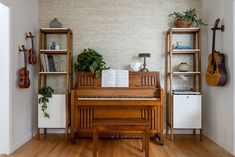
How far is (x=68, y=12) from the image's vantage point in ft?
14.8

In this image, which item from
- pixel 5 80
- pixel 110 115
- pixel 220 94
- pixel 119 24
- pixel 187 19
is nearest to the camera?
pixel 5 80

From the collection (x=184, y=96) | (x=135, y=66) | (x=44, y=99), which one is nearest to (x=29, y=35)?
(x=44, y=99)

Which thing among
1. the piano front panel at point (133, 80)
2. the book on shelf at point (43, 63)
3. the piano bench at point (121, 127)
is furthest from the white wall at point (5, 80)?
the piano bench at point (121, 127)

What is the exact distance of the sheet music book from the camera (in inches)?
157

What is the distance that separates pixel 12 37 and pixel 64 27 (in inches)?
51.1

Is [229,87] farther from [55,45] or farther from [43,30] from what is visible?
[43,30]

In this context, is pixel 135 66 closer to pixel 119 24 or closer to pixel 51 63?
pixel 119 24

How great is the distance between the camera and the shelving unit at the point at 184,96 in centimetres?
403

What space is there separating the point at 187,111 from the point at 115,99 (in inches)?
51.6

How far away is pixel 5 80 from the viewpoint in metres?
3.29

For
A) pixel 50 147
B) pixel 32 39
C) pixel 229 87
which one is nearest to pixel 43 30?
pixel 32 39

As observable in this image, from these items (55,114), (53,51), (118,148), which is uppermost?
(53,51)

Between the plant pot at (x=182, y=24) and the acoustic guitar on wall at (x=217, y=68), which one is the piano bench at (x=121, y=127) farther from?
the plant pot at (x=182, y=24)

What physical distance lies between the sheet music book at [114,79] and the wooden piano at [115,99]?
0.07 metres
